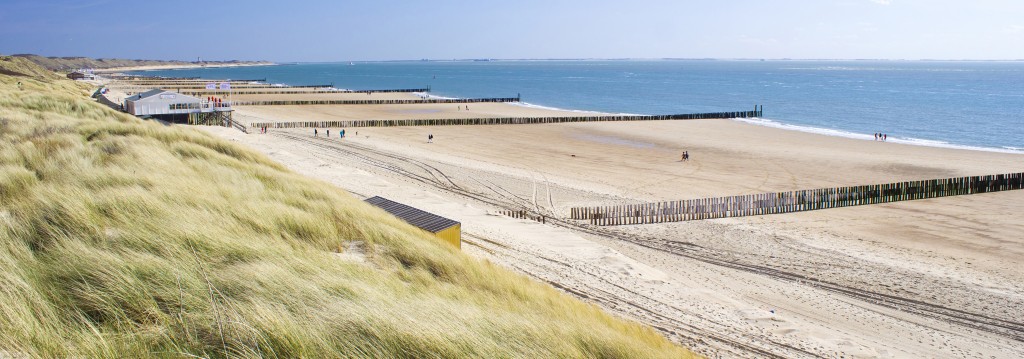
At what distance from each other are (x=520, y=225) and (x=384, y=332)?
13735 millimetres

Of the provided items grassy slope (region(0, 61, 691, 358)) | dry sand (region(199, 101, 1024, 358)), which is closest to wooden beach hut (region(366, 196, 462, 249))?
dry sand (region(199, 101, 1024, 358))

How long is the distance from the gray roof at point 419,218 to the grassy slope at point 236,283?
1223mm

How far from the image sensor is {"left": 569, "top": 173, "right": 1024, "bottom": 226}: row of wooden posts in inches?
877

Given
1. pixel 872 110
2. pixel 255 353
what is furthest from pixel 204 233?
pixel 872 110

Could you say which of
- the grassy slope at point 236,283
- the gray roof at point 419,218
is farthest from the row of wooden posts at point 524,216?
the grassy slope at point 236,283

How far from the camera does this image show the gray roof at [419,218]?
12.4m

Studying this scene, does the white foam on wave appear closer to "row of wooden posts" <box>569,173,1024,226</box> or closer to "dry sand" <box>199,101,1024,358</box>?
"dry sand" <box>199,101,1024,358</box>

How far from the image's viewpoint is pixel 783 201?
24.6 metres

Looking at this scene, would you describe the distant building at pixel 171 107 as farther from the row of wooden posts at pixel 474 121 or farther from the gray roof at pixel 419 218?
the gray roof at pixel 419 218

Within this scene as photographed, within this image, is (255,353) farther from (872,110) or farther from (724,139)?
(872,110)

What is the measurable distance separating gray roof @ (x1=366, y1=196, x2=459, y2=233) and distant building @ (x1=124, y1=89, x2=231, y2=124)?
33.3 m

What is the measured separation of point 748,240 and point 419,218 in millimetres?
11066

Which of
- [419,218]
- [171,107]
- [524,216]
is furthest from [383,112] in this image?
[419,218]

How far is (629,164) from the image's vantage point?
35.7 m
